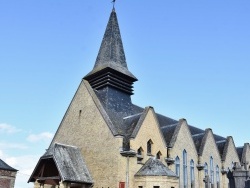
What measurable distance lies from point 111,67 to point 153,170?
1058 cm

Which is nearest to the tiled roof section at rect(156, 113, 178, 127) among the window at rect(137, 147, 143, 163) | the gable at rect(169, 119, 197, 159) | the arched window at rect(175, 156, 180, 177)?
the gable at rect(169, 119, 197, 159)

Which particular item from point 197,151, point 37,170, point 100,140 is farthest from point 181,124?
point 37,170

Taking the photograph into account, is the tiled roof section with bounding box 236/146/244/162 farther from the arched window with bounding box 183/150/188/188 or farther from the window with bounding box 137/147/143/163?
the window with bounding box 137/147/143/163

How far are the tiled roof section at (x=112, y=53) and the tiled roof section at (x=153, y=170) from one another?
31.2 ft

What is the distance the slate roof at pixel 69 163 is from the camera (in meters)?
24.0

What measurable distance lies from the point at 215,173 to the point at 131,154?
43.5 ft

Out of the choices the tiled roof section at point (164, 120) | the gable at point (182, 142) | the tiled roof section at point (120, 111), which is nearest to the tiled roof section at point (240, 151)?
the tiled roof section at point (164, 120)

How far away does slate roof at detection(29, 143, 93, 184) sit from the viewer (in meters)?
24.0

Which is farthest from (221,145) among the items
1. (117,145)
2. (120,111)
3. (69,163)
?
(69,163)

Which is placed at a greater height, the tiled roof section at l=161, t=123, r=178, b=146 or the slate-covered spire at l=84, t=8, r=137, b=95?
the slate-covered spire at l=84, t=8, r=137, b=95

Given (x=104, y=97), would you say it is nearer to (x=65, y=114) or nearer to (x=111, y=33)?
(x=65, y=114)

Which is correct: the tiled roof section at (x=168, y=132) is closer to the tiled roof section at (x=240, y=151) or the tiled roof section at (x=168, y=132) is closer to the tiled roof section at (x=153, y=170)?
the tiled roof section at (x=153, y=170)

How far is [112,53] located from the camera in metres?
32.6

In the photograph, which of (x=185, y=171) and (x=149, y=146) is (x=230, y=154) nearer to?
(x=185, y=171)
